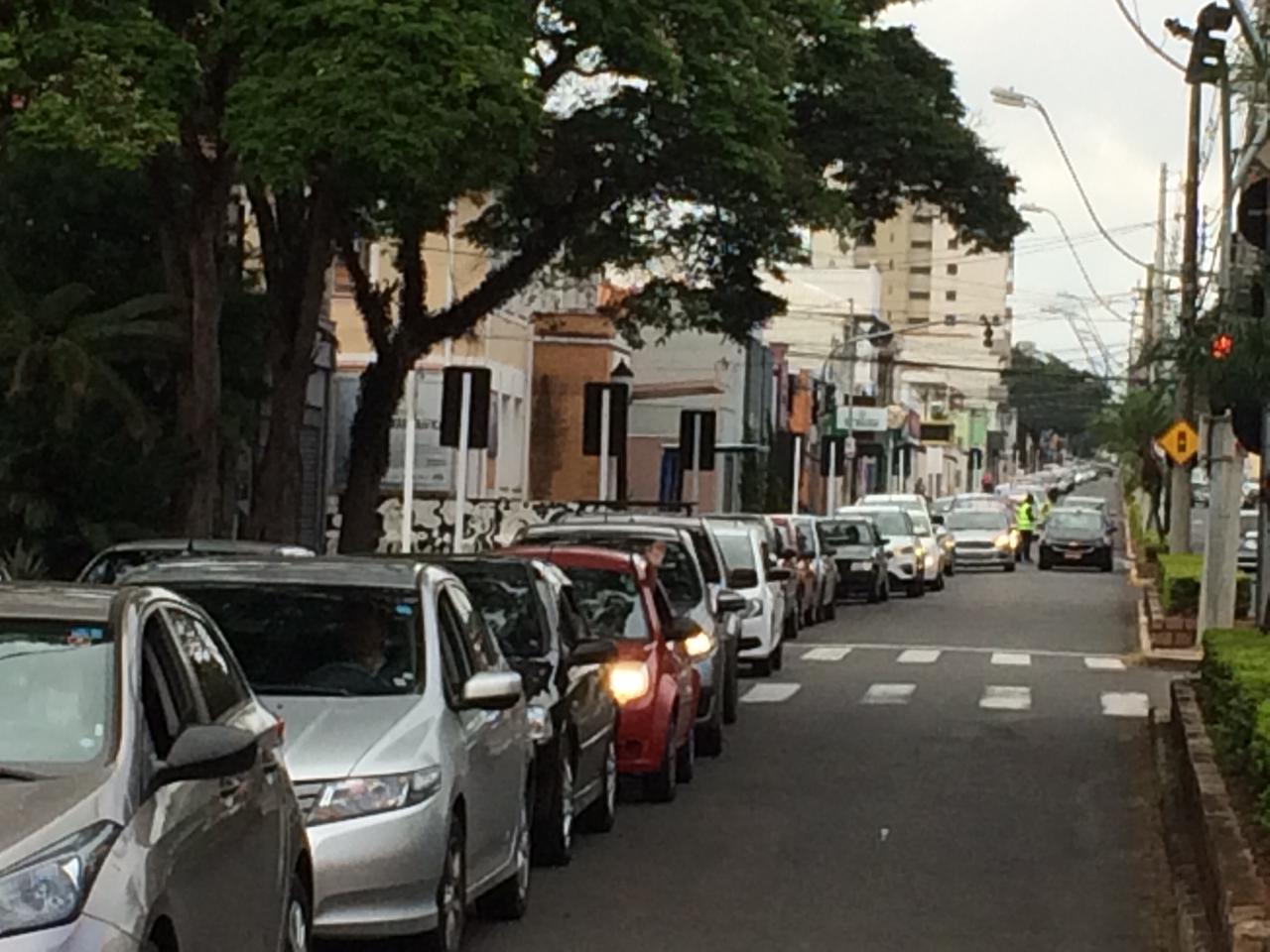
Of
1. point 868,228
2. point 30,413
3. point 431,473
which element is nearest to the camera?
point 30,413

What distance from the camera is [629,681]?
16.3 metres

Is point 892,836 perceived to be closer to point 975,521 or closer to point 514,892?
point 514,892

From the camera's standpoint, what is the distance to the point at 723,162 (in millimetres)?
24547

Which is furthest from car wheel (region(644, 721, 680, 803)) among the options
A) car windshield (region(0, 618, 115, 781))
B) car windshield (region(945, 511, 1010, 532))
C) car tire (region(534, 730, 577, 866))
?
car windshield (region(945, 511, 1010, 532))

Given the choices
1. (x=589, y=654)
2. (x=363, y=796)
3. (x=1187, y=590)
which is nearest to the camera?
(x=363, y=796)

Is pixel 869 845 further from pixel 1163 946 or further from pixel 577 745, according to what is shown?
pixel 1163 946

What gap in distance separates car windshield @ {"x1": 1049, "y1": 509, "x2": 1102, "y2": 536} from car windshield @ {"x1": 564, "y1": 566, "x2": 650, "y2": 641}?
156 feet

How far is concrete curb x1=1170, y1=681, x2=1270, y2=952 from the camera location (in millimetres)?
9117

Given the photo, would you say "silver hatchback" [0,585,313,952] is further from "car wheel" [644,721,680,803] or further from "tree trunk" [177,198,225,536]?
"tree trunk" [177,198,225,536]

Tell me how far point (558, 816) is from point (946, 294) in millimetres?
170296

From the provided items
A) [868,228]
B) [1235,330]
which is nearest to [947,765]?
[1235,330]

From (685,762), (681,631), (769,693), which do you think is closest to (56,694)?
(681,631)

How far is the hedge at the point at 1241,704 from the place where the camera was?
11.6 m

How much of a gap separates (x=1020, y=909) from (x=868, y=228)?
22.6m
